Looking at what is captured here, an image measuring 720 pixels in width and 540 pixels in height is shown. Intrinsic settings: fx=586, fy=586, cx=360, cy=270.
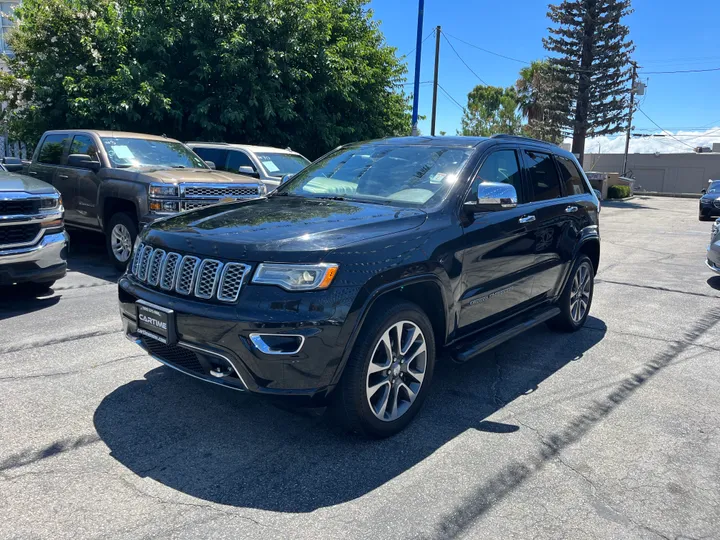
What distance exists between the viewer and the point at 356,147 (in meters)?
5.07

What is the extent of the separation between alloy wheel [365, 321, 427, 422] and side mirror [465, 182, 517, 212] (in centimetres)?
102

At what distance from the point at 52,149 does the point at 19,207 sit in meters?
4.00

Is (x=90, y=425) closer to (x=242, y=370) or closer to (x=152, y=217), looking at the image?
(x=242, y=370)

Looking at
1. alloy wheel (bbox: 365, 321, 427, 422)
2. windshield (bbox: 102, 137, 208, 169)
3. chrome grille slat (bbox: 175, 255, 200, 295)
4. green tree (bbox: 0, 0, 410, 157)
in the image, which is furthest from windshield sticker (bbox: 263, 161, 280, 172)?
alloy wheel (bbox: 365, 321, 427, 422)

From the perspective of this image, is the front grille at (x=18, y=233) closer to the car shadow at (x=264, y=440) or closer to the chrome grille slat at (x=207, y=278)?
the car shadow at (x=264, y=440)

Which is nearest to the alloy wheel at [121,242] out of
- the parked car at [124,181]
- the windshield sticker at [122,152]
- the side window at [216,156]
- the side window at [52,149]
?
the parked car at [124,181]

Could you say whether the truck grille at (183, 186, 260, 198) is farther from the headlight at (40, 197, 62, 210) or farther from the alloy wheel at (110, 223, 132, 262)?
the headlight at (40, 197, 62, 210)

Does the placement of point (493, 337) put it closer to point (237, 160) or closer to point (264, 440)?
point (264, 440)

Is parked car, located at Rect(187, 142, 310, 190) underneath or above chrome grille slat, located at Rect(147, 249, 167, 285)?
above

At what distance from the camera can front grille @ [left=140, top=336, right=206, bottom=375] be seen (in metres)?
3.28

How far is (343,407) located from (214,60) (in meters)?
12.7

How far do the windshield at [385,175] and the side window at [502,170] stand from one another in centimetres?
17

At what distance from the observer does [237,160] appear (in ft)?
35.4

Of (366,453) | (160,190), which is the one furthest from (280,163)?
(366,453)
